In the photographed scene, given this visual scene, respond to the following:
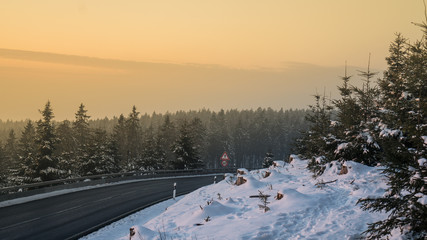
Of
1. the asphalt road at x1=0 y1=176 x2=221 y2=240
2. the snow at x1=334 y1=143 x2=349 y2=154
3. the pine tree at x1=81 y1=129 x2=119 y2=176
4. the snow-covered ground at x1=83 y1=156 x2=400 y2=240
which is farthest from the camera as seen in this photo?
the pine tree at x1=81 y1=129 x2=119 y2=176

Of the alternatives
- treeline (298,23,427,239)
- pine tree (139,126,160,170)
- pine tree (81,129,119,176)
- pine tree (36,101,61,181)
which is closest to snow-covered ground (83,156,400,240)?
treeline (298,23,427,239)

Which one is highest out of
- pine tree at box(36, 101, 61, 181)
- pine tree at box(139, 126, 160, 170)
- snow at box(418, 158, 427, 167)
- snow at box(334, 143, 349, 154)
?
snow at box(418, 158, 427, 167)

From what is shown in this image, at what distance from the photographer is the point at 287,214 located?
8594 millimetres

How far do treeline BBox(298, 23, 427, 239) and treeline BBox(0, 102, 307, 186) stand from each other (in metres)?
16.1

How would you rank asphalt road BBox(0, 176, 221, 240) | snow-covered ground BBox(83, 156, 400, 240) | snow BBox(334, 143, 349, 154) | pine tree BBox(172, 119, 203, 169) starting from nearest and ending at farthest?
1. snow-covered ground BBox(83, 156, 400, 240)
2. asphalt road BBox(0, 176, 221, 240)
3. snow BBox(334, 143, 349, 154)
4. pine tree BBox(172, 119, 203, 169)

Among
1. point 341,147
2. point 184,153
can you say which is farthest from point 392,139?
point 184,153

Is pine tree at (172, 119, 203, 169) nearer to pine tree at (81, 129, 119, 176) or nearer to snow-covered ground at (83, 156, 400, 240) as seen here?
pine tree at (81, 129, 119, 176)

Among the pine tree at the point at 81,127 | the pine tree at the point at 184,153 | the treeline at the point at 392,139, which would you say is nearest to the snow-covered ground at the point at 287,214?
the treeline at the point at 392,139

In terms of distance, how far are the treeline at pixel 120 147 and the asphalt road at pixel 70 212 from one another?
15183 millimetres

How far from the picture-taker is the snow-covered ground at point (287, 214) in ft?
24.8

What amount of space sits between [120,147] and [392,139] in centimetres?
6806

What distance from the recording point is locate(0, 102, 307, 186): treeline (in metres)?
35.6

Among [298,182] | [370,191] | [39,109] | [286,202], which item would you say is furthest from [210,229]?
[39,109]

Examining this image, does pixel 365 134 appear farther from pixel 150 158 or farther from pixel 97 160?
pixel 150 158
